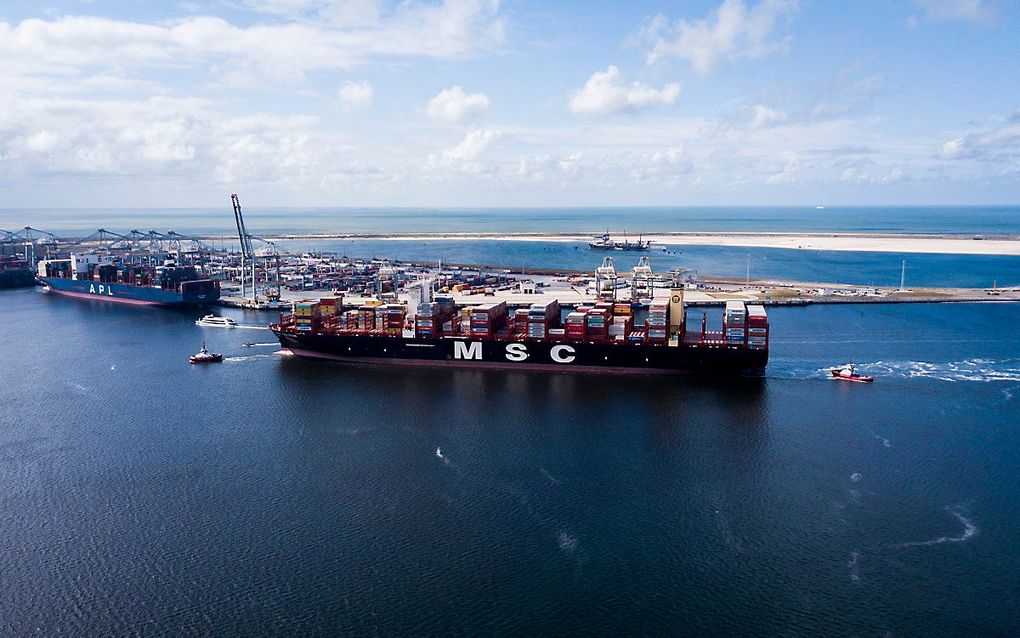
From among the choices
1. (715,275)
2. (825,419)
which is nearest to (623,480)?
(825,419)

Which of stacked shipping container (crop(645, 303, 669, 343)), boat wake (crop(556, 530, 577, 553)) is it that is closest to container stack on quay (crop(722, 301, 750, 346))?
stacked shipping container (crop(645, 303, 669, 343))

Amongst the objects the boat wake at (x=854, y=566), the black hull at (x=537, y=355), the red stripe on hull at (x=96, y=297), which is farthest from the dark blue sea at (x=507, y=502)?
the red stripe on hull at (x=96, y=297)

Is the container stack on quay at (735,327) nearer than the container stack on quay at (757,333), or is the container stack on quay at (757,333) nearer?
the container stack on quay at (757,333)

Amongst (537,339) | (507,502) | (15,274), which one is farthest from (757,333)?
(15,274)

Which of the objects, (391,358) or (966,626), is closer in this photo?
(966,626)

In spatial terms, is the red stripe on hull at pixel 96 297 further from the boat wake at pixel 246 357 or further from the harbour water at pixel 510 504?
the harbour water at pixel 510 504

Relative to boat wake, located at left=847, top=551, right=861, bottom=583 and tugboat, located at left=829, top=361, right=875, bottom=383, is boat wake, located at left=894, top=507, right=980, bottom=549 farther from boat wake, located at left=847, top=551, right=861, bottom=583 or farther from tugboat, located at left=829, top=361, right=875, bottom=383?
tugboat, located at left=829, top=361, right=875, bottom=383

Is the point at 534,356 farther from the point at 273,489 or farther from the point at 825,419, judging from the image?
the point at 273,489
